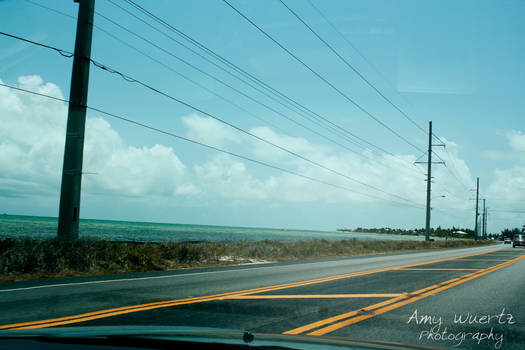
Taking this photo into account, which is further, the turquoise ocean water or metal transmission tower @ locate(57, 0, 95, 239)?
the turquoise ocean water

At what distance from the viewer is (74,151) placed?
53.1ft

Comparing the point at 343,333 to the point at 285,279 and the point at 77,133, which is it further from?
the point at 77,133

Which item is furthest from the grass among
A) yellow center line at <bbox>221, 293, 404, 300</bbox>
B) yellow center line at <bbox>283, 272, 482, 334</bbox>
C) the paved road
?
yellow center line at <bbox>283, 272, 482, 334</bbox>

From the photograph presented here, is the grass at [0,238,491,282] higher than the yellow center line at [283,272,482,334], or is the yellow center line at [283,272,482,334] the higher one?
the yellow center line at [283,272,482,334]

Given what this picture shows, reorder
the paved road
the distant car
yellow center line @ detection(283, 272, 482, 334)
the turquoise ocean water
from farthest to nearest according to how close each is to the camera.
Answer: the distant car < the turquoise ocean water < the paved road < yellow center line @ detection(283, 272, 482, 334)

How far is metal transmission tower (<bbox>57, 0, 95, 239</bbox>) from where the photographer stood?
16.1m

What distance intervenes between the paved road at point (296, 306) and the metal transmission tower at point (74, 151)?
5.49m

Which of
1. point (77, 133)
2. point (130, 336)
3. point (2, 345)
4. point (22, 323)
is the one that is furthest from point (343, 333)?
point (77, 133)

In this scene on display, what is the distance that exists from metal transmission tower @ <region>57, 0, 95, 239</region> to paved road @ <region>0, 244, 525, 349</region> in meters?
5.49

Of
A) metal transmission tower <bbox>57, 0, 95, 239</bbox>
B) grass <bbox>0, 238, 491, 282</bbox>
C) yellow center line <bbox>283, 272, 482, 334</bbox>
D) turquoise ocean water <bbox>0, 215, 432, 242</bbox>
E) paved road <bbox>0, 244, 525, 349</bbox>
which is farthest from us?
turquoise ocean water <bbox>0, 215, 432, 242</bbox>

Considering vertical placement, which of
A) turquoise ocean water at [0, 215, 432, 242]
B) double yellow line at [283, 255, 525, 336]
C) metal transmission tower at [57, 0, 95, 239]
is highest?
metal transmission tower at [57, 0, 95, 239]

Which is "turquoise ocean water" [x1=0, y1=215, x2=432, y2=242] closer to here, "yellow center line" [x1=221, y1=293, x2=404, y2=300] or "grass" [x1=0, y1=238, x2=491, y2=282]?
"grass" [x1=0, y1=238, x2=491, y2=282]

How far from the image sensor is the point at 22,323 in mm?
5934

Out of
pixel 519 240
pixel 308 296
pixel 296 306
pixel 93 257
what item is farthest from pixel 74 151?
pixel 519 240
